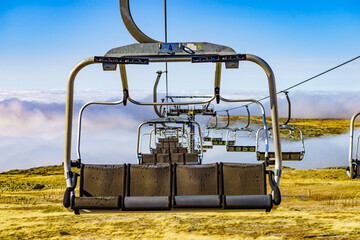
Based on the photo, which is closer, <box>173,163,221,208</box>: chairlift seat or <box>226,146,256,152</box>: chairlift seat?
<box>173,163,221,208</box>: chairlift seat

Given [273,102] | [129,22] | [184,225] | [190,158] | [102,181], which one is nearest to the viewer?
[273,102]

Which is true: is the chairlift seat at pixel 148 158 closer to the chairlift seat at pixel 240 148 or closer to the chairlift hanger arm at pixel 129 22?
the chairlift seat at pixel 240 148

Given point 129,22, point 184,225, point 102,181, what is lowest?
point 184,225

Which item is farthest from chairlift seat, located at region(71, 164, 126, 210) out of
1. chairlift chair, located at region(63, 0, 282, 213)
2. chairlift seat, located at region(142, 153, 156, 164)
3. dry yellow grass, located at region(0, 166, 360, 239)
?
dry yellow grass, located at region(0, 166, 360, 239)

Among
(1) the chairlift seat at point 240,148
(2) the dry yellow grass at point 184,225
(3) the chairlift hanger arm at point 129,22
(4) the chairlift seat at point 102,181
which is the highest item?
(3) the chairlift hanger arm at point 129,22

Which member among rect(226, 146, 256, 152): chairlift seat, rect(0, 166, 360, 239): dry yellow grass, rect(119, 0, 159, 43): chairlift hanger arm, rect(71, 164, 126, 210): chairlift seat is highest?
rect(119, 0, 159, 43): chairlift hanger arm

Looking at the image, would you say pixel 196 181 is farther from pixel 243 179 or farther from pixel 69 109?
pixel 69 109

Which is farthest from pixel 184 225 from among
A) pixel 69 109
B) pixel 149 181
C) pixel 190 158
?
pixel 69 109

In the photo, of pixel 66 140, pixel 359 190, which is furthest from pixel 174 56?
pixel 359 190

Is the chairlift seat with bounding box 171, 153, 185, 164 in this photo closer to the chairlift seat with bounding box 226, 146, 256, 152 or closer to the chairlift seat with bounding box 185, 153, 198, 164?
the chairlift seat with bounding box 185, 153, 198, 164

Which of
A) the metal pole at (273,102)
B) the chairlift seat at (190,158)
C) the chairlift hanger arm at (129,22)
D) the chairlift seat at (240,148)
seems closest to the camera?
the metal pole at (273,102)

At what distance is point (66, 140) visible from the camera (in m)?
3.89

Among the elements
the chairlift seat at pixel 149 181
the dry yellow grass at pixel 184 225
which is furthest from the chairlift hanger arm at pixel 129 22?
the dry yellow grass at pixel 184 225

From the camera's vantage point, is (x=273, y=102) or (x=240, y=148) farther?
(x=240, y=148)
